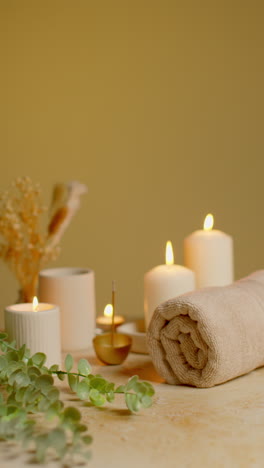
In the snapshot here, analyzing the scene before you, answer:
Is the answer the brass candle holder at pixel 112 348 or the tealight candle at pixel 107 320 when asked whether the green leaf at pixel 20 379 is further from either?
the tealight candle at pixel 107 320

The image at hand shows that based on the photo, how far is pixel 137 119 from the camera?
7.68ft

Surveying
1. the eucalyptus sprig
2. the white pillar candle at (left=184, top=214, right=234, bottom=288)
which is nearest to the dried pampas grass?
the white pillar candle at (left=184, top=214, right=234, bottom=288)

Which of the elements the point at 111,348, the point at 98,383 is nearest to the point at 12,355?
the point at 98,383

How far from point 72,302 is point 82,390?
33 centimetres

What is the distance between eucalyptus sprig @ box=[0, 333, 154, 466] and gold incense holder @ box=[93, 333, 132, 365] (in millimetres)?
164

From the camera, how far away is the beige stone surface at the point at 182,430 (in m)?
0.72

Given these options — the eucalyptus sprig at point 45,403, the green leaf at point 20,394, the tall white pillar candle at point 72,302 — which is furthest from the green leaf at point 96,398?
the tall white pillar candle at point 72,302

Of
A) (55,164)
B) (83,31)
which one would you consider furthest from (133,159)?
(83,31)

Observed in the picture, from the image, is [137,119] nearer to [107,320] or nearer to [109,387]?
[107,320]

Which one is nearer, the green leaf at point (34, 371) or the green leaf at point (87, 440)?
the green leaf at point (87, 440)

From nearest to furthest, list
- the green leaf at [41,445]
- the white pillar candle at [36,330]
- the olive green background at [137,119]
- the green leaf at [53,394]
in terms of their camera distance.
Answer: the green leaf at [41,445] → the green leaf at [53,394] → the white pillar candle at [36,330] → the olive green background at [137,119]

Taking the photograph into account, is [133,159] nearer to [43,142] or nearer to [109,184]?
[109,184]

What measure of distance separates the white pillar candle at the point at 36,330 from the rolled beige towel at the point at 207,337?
15 centimetres

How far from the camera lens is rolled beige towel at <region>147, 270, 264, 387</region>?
955 millimetres
